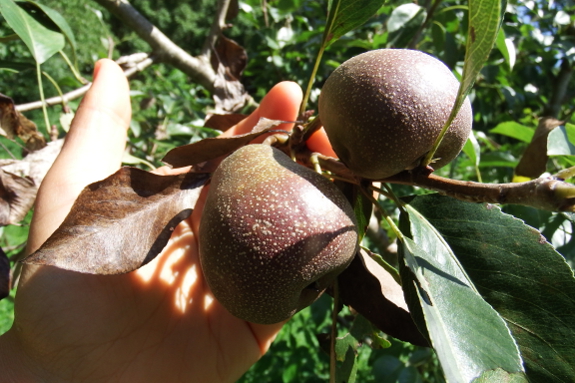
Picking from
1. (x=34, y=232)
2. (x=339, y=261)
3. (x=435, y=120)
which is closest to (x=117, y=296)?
(x=34, y=232)

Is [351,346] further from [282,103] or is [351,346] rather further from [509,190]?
[282,103]

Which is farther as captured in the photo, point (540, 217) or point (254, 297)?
point (540, 217)

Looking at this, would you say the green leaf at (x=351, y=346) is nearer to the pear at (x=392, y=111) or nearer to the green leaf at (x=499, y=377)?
the green leaf at (x=499, y=377)

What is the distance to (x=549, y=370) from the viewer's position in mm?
889

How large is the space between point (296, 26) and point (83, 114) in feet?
8.19

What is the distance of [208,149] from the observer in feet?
4.08

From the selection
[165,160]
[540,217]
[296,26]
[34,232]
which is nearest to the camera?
→ [165,160]

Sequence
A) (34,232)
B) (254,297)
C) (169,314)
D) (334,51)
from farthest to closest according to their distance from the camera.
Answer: (334,51) < (169,314) < (34,232) < (254,297)

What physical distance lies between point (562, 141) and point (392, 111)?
2.45 ft

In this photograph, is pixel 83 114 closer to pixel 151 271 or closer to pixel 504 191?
pixel 151 271

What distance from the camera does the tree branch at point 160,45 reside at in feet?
7.21

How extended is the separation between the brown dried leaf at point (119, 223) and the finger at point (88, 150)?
385 mm

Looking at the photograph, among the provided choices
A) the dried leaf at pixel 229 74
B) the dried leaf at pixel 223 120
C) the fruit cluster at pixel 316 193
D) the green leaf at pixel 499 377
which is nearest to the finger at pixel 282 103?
the dried leaf at pixel 223 120

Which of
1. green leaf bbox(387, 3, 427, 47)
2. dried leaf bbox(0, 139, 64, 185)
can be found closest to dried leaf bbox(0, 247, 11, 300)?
dried leaf bbox(0, 139, 64, 185)
